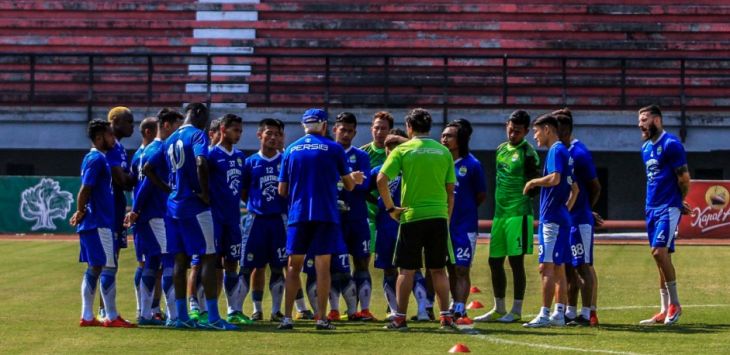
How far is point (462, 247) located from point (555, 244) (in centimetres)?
98

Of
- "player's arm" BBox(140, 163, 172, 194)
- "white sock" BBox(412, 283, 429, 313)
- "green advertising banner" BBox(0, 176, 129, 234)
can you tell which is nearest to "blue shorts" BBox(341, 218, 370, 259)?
"white sock" BBox(412, 283, 429, 313)

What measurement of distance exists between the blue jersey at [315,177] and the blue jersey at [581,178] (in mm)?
2242

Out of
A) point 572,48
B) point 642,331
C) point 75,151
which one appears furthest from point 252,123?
point 642,331

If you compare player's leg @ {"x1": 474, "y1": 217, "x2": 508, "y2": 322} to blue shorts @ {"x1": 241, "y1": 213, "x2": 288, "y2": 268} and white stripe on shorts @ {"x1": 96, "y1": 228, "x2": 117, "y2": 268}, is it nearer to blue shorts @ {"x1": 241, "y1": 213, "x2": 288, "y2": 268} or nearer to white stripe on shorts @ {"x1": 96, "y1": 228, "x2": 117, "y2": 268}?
blue shorts @ {"x1": 241, "y1": 213, "x2": 288, "y2": 268}

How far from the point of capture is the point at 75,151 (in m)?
30.5

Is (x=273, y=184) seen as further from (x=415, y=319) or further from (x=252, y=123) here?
(x=252, y=123)

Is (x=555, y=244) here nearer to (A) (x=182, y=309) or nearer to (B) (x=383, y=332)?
(B) (x=383, y=332)

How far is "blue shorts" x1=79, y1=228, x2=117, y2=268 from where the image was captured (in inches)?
491

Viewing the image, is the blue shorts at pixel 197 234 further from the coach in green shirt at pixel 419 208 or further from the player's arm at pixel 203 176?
the coach in green shirt at pixel 419 208

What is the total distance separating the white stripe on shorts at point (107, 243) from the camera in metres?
12.5

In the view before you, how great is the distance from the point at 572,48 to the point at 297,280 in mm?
20577

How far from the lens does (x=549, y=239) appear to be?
1284cm

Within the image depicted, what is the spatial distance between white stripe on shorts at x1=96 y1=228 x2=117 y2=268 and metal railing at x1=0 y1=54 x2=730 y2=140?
55.8 feet

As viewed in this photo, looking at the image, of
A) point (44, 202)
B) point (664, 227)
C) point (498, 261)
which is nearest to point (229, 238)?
point (498, 261)
